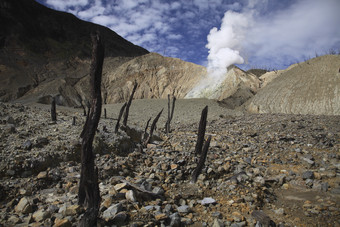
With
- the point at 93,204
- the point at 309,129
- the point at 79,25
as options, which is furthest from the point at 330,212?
the point at 79,25

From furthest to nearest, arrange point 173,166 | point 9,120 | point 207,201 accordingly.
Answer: point 9,120, point 173,166, point 207,201

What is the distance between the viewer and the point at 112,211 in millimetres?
3883

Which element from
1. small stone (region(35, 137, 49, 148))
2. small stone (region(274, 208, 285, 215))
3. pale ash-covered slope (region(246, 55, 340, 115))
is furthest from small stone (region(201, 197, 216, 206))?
pale ash-covered slope (region(246, 55, 340, 115))

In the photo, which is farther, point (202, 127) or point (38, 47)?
point (38, 47)

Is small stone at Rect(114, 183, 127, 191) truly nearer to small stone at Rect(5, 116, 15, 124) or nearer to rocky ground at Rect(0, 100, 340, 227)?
rocky ground at Rect(0, 100, 340, 227)

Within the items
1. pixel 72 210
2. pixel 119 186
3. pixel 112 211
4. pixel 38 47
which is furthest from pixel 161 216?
pixel 38 47

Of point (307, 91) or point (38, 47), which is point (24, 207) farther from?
point (38, 47)

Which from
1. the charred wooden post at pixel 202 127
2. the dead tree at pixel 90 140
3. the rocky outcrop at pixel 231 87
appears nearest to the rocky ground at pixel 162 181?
the dead tree at pixel 90 140

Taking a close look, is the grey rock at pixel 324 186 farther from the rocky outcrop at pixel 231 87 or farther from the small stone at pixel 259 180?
the rocky outcrop at pixel 231 87

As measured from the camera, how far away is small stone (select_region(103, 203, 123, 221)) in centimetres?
377

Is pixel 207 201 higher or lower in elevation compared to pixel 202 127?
lower

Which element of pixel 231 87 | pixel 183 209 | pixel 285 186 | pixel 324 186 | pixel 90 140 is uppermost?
pixel 231 87

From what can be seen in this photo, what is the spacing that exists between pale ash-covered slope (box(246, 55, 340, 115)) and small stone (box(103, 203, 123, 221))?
2082 cm

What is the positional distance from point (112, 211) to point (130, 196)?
0.63 meters
